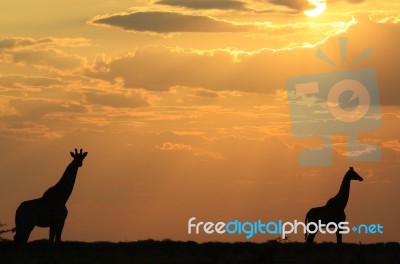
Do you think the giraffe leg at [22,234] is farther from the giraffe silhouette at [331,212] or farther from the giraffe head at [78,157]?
the giraffe silhouette at [331,212]

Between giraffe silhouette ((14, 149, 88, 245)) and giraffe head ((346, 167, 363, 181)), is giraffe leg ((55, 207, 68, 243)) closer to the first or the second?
giraffe silhouette ((14, 149, 88, 245))

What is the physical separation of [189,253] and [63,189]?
304 inches

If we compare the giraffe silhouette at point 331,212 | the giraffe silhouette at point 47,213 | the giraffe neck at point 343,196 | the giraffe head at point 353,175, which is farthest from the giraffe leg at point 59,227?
the giraffe head at point 353,175

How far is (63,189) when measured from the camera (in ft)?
103

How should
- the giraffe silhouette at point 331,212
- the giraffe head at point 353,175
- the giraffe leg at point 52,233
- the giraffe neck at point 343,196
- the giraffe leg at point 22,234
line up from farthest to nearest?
the giraffe head at point 353,175
the giraffe neck at point 343,196
the giraffe silhouette at point 331,212
the giraffe leg at point 22,234
the giraffe leg at point 52,233

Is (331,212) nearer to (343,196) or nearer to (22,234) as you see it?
(343,196)

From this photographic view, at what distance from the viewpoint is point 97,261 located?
32.5 metres

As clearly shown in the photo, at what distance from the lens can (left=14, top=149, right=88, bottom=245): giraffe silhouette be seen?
31016 mm

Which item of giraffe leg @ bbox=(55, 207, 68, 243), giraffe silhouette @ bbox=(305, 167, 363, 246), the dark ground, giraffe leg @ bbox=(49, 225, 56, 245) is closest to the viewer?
giraffe leg @ bbox=(55, 207, 68, 243)

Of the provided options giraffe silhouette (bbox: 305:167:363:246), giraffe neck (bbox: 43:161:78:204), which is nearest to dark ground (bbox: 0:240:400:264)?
giraffe silhouette (bbox: 305:167:363:246)

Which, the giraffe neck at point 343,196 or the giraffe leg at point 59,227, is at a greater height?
the giraffe neck at point 343,196

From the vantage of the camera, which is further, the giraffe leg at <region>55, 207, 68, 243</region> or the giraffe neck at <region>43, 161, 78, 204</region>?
the giraffe neck at <region>43, 161, 78, 204</region>

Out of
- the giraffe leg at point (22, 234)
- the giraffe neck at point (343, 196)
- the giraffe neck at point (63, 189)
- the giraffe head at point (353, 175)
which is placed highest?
the giraffe head at point (353, 175)

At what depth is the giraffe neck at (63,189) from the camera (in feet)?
103
